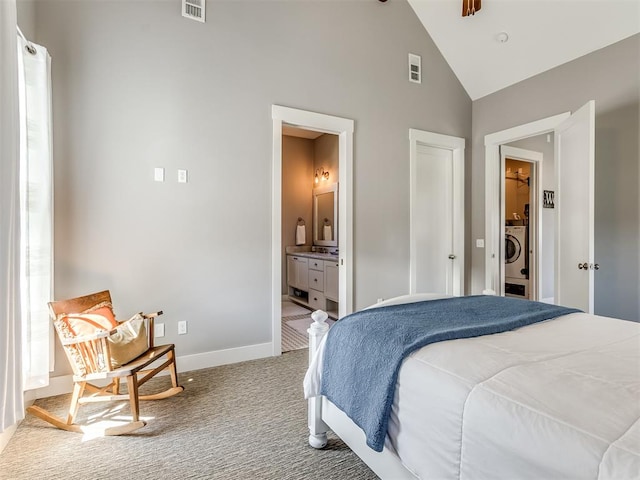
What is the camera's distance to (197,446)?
5.95ft

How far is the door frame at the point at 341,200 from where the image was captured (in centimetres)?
316

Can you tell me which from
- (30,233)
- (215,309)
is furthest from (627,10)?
(30,233)

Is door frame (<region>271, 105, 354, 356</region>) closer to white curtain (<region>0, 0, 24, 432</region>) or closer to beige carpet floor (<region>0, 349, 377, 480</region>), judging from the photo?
beige carpet floor (<region>0, 349, 377, 480</region>)

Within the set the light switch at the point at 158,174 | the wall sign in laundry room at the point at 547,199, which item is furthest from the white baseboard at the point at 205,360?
the wall sign in laundry room at the point at 547,199

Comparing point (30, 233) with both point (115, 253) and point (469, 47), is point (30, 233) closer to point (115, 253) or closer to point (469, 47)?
point (115, 253)

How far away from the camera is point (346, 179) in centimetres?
356

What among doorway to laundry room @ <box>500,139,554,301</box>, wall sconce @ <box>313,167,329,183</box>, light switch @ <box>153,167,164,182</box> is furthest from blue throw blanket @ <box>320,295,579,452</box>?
wall sconce @ <box>313,167,329,183</box>

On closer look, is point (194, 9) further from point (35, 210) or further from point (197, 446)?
point (197, 446)

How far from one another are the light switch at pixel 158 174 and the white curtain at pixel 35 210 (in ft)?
2.21

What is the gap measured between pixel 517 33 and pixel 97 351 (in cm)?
462

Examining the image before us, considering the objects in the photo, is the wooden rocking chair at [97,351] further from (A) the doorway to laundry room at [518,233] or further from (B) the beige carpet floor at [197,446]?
(A) the doorway to laundry room at [518,233]

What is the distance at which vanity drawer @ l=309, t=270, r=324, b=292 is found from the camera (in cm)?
479

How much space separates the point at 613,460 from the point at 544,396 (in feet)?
0.69

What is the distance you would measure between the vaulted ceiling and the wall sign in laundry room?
1.93 metres
